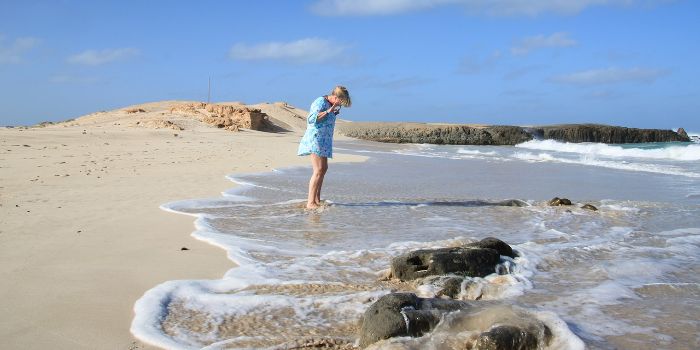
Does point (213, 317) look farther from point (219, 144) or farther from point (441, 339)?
point (219, 144)

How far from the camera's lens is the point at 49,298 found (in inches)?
130

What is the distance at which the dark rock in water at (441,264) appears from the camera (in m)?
3.89

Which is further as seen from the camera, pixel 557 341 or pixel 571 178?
pixel 571 178

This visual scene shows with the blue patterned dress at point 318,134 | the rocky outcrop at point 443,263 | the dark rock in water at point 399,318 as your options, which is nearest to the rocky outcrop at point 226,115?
the blue patterned dress at point 318,134

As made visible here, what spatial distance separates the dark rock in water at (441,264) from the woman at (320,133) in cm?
314

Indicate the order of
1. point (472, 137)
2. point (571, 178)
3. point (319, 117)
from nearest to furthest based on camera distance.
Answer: point (319, 117) → point (571, 178) → point (472, 137)

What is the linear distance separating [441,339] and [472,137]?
26.1 metres

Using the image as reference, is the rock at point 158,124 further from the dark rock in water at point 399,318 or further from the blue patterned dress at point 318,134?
the dark rock in water at point 399,318

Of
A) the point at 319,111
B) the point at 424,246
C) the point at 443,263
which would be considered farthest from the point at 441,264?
the point at 319,111

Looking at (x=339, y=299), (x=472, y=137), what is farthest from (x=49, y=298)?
(x=472, y=137)

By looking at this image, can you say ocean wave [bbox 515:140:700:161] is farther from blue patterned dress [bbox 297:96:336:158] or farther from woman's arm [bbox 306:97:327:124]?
woman's arm [bbox 306:97:327:124]

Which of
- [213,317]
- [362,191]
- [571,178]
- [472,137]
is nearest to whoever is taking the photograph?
[213,317]

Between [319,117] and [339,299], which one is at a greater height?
[319,117]

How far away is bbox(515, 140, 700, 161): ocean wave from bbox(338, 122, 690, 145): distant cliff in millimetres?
778
